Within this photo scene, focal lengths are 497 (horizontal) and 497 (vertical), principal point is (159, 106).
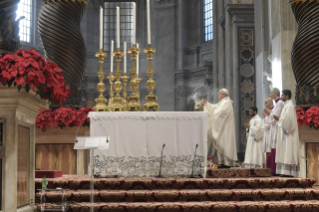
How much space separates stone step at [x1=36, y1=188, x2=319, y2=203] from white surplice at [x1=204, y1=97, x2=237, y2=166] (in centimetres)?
243

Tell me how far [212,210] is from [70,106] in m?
4.15

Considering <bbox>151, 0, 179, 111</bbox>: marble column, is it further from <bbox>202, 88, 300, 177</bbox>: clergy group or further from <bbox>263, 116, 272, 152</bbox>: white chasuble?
<bbox>263, 116, 272, 152</bbox>: white chasuble

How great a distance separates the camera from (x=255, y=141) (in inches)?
454

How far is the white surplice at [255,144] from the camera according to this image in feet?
37.0

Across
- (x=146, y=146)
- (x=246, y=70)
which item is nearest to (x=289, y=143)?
(x=146, y=146)

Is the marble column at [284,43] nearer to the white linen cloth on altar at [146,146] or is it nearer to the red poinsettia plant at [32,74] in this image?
the white linen cloth on altar at [146,146]

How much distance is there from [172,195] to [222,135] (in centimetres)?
304

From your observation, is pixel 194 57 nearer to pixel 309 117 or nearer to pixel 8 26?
pixel 309 117

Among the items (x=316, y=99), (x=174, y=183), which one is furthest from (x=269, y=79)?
(x=174, y=183)

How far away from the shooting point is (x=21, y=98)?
464 cm

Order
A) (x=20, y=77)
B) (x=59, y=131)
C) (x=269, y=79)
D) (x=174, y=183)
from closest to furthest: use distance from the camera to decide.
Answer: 1. (x=20, y=77)
2. (x=174, y=183)
3. (x=59, y=131)
4. (x=269, y=79)

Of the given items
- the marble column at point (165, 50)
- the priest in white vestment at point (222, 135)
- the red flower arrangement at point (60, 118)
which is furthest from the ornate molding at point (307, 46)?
the marble column at point (165, 50)

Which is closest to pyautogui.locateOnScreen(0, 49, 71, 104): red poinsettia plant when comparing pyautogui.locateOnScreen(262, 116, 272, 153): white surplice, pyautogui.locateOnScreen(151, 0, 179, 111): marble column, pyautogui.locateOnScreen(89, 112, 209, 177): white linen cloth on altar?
pyautogui.locateOnScreen(89, 112, 209, 177): white linen cloth on altar

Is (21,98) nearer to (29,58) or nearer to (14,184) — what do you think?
(29,58)
